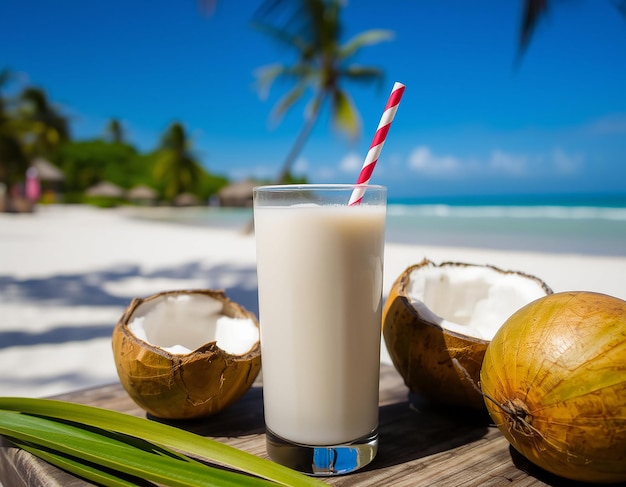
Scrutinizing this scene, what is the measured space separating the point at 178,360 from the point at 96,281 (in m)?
5.37

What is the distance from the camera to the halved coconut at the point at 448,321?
120cm

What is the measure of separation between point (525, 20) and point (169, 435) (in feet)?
22.5

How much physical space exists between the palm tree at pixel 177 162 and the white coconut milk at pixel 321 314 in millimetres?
35359

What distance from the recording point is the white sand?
303 cm

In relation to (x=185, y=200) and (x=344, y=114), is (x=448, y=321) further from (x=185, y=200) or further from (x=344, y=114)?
(x=185, y=200)

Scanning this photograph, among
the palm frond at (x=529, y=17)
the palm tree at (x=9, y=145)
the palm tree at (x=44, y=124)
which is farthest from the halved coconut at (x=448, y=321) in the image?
the palm tree at (x=44, y=124)

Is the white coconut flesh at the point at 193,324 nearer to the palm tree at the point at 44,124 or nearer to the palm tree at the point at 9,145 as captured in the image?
the palm tree at the point at 9,145

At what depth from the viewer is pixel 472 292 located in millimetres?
1501

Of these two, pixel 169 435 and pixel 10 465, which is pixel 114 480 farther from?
pixel 10 465

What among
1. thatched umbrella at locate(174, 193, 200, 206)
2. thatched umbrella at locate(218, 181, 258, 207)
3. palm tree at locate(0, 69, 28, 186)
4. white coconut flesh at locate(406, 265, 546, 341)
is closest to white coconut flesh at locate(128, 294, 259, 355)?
white coconut flesh at locate(406, 265, 546, 341)

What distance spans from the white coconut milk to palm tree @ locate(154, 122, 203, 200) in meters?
35.4

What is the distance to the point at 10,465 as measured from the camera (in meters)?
1.13

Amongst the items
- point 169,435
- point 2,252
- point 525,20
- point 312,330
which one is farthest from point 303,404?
point 2,252

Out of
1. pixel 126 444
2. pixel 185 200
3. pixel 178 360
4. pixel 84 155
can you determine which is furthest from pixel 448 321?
pixel 84 155
